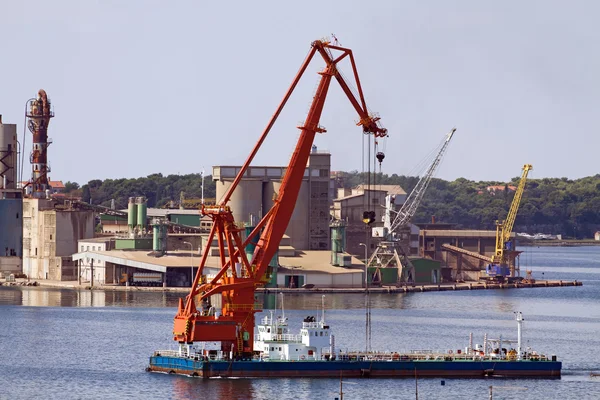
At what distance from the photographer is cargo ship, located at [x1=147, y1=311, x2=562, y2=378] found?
84312 mm

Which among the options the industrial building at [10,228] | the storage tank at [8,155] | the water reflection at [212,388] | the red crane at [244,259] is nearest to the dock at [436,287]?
the industrial building at [10,228]

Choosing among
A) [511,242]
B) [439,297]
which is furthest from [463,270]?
[439,297]

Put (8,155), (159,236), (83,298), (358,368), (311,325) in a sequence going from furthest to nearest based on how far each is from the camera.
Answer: (8,155)
(159,236)
(83,298)
(311,325)
(358,368)

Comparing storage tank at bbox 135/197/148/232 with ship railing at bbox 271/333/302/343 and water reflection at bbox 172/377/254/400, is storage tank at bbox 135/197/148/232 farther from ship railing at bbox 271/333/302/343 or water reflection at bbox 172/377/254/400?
water reflection at bbox 172/377/254/400

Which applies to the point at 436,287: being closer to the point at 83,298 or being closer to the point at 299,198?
the point at 299,198

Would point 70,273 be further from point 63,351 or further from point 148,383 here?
point 148,383

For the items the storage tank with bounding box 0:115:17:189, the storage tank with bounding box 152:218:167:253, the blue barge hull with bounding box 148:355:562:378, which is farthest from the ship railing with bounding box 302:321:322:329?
the storage tank with bounding box 0:115:17:189

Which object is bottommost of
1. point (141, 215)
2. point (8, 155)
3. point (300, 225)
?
point (300, 225)

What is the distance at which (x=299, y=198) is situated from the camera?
177 meters

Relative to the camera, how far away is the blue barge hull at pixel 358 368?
84.2m

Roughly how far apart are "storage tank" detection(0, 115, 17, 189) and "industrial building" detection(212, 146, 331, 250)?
80.6 feet

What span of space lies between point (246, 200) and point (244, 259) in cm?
8925

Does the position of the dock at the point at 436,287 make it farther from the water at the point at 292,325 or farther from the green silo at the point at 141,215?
the green silo at the point at 141,215

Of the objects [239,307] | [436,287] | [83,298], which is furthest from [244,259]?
[436,287]
